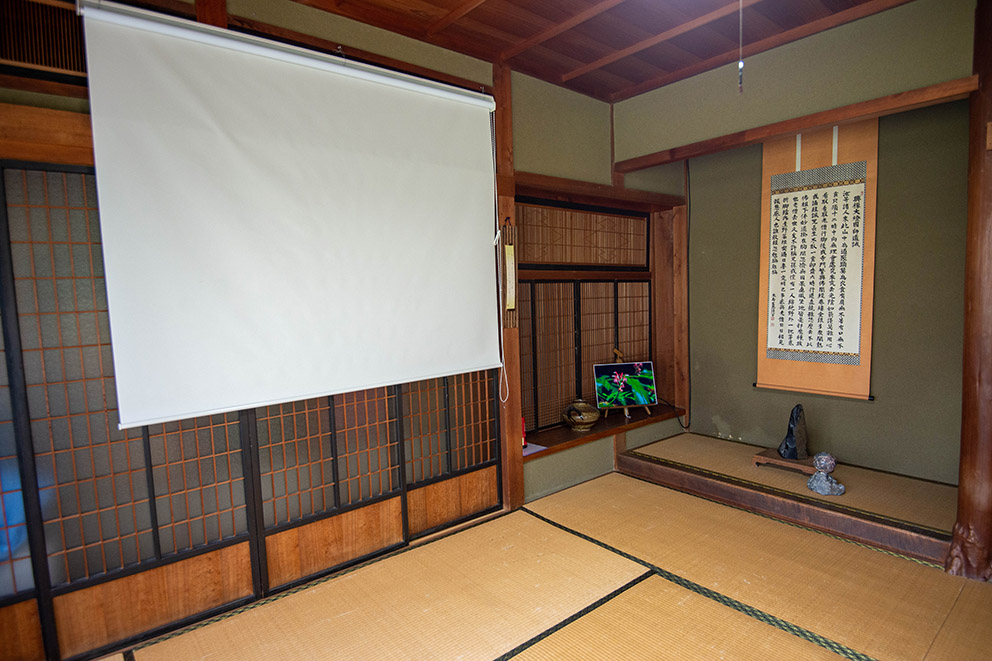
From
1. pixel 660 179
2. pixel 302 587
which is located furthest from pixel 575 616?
pixel 660 179

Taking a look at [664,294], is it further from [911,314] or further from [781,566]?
[781,566]

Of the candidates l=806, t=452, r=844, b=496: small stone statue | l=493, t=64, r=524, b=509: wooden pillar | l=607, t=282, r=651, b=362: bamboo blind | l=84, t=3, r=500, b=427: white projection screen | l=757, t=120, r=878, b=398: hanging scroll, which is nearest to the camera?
l=84, t=3, r=500, b=427: white projection screen

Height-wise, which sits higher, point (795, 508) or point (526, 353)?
point (526, 353)

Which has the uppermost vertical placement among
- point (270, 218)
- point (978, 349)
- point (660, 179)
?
point (660, 179)

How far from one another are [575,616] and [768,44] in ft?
11.2

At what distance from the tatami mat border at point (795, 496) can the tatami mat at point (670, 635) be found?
1.20 meters

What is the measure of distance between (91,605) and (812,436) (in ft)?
14.6

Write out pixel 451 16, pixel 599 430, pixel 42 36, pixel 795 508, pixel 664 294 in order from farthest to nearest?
pixel 664 294
pixel 599 430
pixel 795 508
pixel 451 16
pixel 42 36

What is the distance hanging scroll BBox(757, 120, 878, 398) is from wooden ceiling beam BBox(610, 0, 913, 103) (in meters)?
0.87

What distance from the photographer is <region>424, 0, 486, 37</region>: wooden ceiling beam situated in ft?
8.47

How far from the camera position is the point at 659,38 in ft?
9.99

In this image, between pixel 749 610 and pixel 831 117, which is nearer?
pixel 749 610

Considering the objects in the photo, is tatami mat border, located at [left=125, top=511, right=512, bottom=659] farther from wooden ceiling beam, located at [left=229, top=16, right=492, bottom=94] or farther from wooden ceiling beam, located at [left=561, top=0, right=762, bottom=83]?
wooden ceiling beam, located at [left=561, top=0, right=762, bottom=83]

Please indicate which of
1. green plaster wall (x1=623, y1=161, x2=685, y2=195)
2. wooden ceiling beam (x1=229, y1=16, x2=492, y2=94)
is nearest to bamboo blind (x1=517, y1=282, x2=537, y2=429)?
green plaster wall (x1=623, y1=161, x2=685, y2=195)
